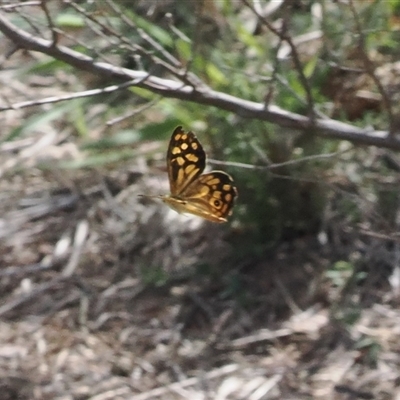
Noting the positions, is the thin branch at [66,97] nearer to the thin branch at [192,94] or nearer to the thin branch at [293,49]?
the thin branch at [192,94]

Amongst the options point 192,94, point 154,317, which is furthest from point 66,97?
point 154,317

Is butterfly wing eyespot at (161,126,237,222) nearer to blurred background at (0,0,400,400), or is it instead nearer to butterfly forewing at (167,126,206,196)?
butterfly forewing at (167,126,206,196)

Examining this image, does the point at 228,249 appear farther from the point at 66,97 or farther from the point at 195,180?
the point at 195,180

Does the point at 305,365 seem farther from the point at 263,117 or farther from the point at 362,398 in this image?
the point at 263,117

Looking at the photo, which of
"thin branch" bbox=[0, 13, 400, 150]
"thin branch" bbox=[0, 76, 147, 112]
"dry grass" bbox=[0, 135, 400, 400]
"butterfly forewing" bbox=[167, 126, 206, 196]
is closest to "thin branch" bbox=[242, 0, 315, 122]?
"thin branch" bbox=[0, 13, 400, 150]

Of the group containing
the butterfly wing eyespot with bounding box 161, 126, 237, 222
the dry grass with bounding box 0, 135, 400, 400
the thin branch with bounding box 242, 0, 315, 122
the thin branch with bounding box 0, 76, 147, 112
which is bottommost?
the dry grass with bounding box 0, 135, 400, 400
